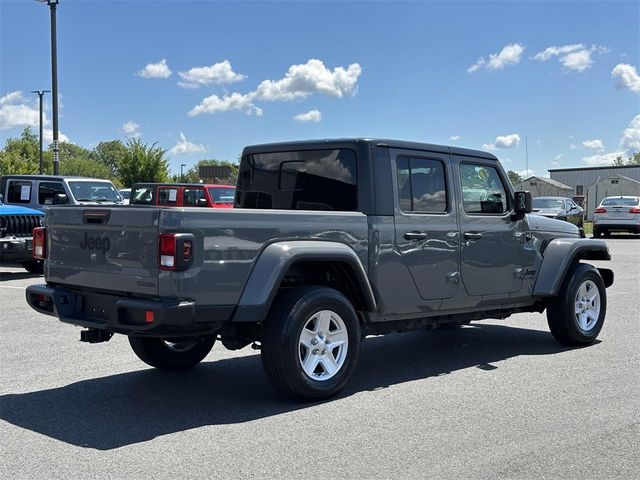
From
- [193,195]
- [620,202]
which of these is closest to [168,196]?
[193,195]

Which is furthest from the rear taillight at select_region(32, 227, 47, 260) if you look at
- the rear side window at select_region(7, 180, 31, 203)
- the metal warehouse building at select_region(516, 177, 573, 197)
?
the metal warehouse building at select_region(516, 177, 573, 197)

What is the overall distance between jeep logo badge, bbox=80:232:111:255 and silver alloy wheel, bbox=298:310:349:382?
4.94ft

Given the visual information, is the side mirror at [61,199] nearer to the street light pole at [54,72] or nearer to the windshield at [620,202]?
the street light pole at [54,72]

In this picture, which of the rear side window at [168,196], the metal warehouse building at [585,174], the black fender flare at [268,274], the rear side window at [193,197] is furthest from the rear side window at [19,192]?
the metal warehouse building at [585,174]

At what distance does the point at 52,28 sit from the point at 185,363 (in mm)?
18663

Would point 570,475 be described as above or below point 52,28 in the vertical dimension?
below

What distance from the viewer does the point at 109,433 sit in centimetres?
473

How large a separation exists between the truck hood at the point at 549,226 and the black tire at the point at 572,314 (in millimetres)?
381

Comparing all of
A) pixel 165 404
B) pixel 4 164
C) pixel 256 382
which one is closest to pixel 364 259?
pixel 256 382

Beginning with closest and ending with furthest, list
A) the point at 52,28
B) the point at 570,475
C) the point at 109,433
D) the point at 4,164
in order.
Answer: the point at 570,475 < the point at 109,433 < the point at 52,28 < the point at 4,164

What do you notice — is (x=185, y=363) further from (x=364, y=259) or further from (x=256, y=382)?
(x=364, y=259)

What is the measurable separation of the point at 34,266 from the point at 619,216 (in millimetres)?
20010

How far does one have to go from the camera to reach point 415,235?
6.11 meters

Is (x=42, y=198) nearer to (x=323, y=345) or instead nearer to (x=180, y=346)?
(x=180, y=346)
